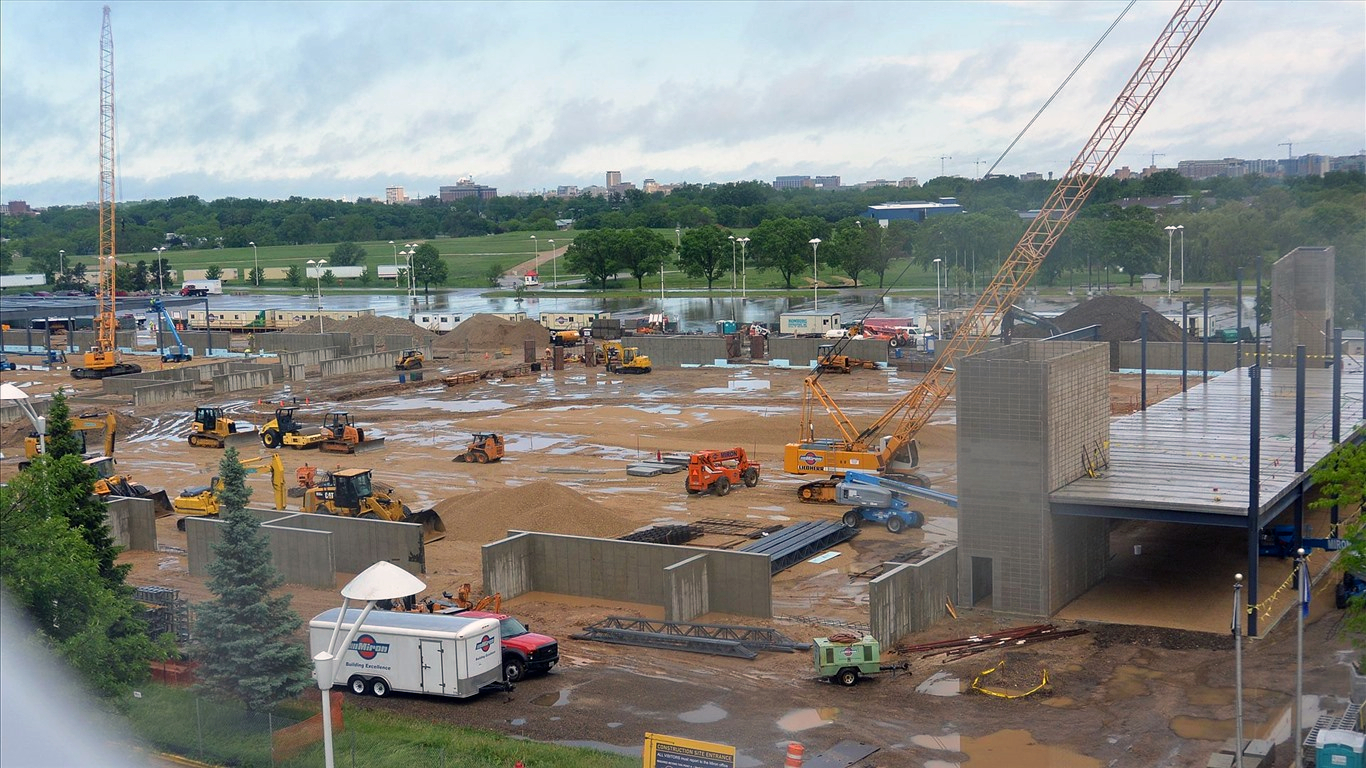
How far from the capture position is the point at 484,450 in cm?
5212

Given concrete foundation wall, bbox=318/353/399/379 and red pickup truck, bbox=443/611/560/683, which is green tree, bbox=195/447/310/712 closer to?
red pickup truck, bbox=443/611/560/683

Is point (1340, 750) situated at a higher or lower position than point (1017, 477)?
lower

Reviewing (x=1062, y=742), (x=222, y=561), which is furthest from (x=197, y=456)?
(x=1062, y=742)

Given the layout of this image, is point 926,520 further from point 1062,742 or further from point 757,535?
point 1062,742

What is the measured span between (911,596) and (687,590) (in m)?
5.10

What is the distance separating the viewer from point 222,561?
23.8m

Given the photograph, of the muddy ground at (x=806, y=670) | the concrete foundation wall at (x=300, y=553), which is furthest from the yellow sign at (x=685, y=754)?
the concrete foundation wall at (x=300, y=553)

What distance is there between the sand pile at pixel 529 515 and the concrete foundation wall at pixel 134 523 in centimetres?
841

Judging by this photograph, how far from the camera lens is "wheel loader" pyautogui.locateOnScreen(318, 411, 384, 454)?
181 ft

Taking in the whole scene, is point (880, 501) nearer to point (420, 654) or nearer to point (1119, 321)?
point (420, 654)

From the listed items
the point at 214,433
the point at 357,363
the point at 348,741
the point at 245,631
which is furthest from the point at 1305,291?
the point at 357,363

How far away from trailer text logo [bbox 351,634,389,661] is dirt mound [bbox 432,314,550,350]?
6977cm

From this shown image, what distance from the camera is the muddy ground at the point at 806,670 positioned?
23312 mm

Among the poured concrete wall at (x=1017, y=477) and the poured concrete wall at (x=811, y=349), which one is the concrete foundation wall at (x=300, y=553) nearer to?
the poured concrete wall at (x=1017, y=477)
